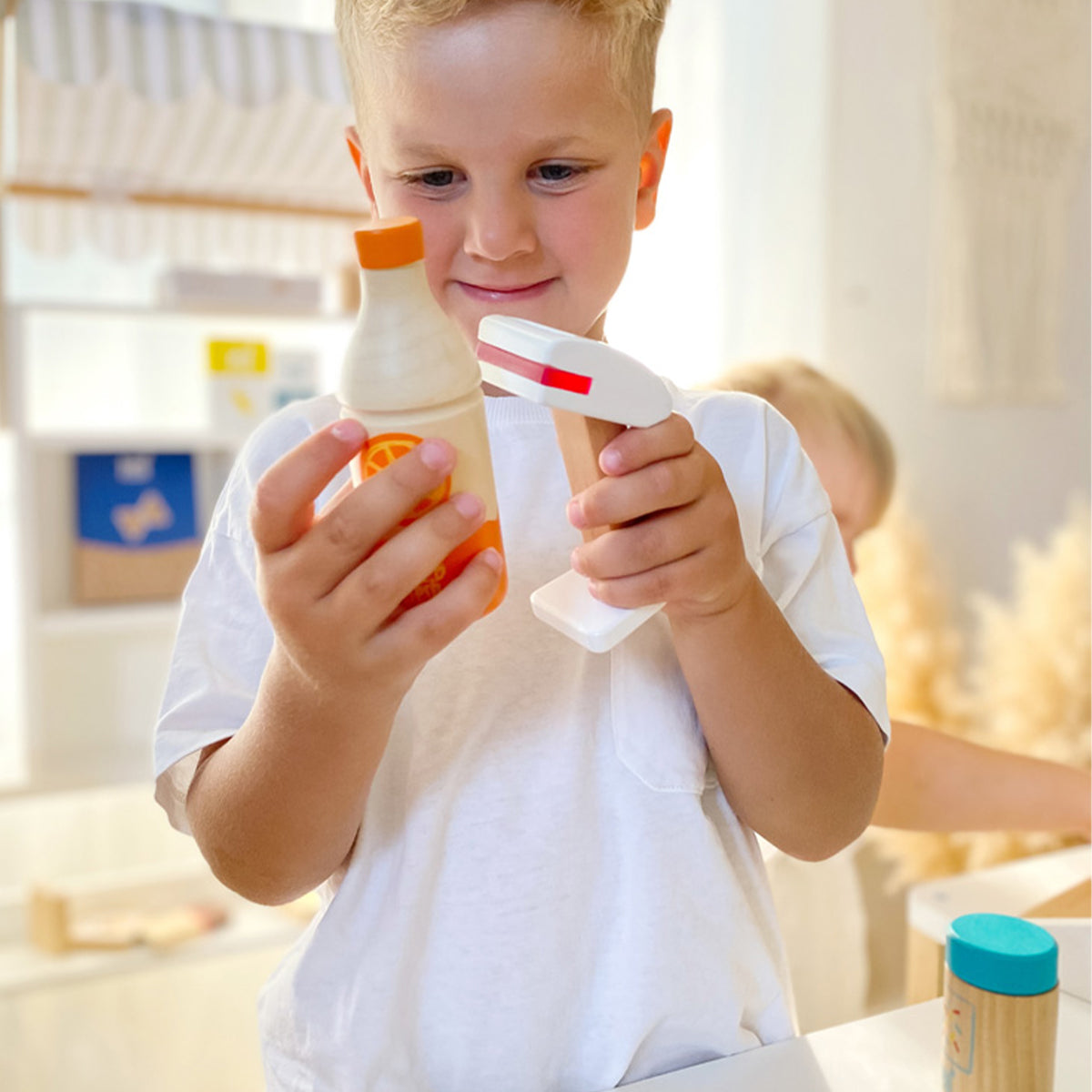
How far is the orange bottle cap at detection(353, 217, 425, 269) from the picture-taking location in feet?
1.32

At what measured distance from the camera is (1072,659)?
146 centimetres

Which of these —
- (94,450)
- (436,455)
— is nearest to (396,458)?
(436,455)

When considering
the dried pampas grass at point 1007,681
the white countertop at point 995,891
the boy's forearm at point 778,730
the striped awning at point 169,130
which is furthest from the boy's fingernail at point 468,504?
the striped awning at point 169,130

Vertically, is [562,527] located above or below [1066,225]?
below

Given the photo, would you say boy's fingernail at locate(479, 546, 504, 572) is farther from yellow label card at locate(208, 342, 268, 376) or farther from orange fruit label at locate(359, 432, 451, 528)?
yellow label card at locate(208, 342, 268, 376)

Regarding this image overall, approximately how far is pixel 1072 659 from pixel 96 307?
143 centimetres

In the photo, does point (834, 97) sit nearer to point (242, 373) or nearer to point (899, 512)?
point (899, 512)

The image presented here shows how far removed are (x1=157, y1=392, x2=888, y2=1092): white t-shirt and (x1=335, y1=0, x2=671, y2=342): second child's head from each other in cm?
9

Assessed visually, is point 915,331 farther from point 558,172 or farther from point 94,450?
point 558,172

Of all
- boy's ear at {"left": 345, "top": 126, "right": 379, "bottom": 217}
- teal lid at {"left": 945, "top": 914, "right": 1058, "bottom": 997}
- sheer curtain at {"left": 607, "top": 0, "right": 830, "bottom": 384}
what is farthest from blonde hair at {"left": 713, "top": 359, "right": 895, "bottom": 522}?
sheer curtain at {"left": 607, "top": 0, "right": 830, "bottom": 384}

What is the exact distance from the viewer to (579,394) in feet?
1.39

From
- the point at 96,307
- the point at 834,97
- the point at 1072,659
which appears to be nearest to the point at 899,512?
the point at 1072,659

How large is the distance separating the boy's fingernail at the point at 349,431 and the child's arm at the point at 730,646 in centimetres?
9

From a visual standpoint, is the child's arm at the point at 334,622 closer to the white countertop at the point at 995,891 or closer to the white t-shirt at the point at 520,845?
the white t-shirt at the point at 520,845
